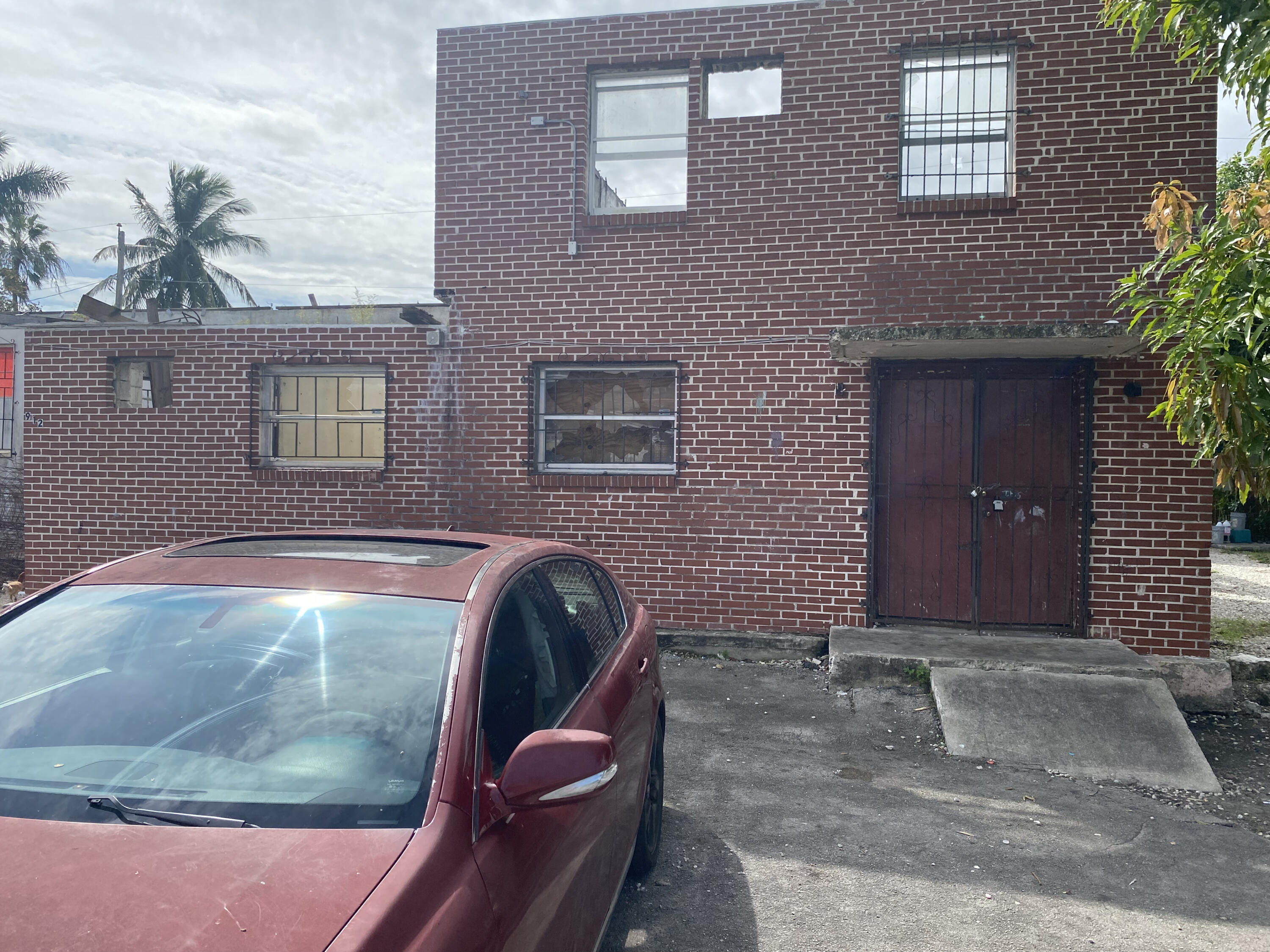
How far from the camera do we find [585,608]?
3379mm

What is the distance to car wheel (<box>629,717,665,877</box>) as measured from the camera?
3.68 m

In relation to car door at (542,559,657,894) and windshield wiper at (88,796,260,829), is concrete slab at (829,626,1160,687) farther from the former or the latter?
windshield wiper at (88,796,260,829)

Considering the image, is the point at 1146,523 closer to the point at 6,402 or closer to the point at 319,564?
the point at 319,564

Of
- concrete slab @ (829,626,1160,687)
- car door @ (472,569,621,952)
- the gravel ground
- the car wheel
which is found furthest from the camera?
the gravel ground

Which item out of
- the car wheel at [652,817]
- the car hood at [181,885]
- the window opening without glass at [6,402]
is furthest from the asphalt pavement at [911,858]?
the window opening without glass at [6,402]

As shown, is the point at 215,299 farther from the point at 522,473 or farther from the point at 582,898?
the point at 582,898

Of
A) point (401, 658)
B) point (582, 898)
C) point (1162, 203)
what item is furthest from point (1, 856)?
point (1162, 203)

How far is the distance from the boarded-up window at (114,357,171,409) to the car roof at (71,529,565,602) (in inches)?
260

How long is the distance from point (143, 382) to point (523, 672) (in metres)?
8.06

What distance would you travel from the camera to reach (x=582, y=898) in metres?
2.45

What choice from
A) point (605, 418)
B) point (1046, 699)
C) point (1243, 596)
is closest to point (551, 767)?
point (1046, 699)

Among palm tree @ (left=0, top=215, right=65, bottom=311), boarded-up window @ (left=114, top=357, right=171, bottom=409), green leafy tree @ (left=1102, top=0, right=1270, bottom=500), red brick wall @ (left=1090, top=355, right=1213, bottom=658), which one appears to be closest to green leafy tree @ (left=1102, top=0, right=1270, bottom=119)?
green leafy tree @ (left=1102, top=0, right=1270, bottom=500)

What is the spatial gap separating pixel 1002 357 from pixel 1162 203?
2669mm

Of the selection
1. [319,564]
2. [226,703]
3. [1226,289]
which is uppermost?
[1226,289]
